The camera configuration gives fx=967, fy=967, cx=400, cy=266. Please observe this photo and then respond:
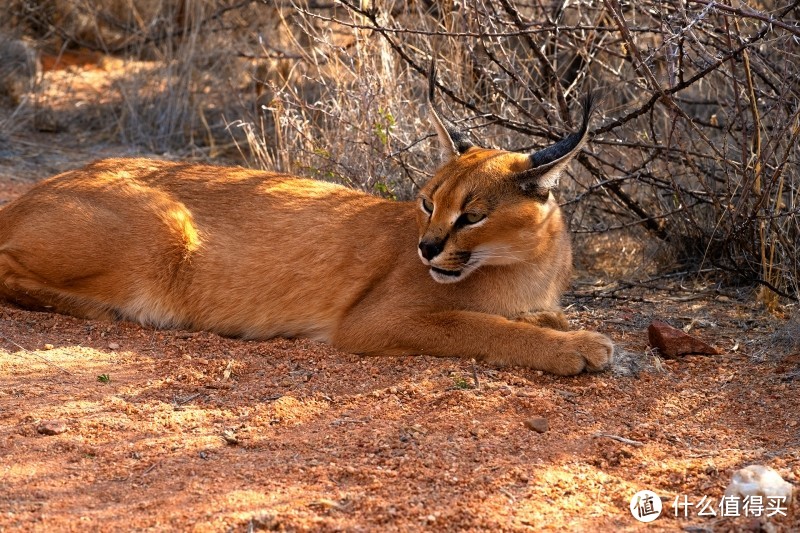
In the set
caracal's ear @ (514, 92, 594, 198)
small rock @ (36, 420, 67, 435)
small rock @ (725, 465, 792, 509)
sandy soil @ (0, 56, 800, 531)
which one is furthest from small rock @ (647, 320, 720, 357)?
small rock @ (36, 420, 67, 435)

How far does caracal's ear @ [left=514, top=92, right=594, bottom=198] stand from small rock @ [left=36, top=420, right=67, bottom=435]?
2549 millimetres

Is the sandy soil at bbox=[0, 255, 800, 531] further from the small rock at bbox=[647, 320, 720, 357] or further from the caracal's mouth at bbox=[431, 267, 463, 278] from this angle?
the caracal's mouth at bbox=[431, 267, 463, 278]

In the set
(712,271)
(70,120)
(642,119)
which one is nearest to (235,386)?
(712,271)

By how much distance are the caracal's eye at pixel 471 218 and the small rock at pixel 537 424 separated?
1190mm

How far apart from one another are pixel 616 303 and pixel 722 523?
3086mm

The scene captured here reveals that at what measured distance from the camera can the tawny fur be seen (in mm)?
5289

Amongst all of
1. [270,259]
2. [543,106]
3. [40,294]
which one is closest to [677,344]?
[543,106]

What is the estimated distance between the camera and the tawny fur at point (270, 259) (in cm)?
529

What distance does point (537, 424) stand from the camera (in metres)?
4.26

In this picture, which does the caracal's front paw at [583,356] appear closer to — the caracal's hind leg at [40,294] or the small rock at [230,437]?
the small rock at [230,437]

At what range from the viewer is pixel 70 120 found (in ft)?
34.9
